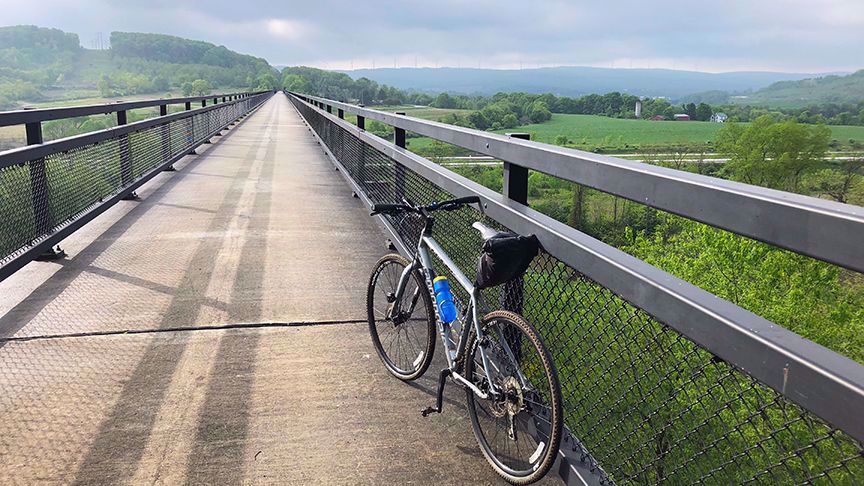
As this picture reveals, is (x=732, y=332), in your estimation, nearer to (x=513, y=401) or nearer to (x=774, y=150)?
(x=513, y=401)

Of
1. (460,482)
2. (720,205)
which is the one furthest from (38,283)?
(720,205)

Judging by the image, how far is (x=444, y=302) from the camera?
3.20 m

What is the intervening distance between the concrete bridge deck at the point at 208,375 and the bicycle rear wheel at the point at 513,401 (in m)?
0.14

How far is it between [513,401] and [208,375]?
178 cm

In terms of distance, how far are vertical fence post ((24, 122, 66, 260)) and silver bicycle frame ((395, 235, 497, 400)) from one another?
3689 mm

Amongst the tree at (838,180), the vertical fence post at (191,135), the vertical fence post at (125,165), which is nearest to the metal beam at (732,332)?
the vertical fence post at (125,165)

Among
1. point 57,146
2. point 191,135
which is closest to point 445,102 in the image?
point 191,135

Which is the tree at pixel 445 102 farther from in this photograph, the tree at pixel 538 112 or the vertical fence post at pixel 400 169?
the vertical fence post at pixel 400 169

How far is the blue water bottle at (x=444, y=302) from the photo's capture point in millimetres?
3182

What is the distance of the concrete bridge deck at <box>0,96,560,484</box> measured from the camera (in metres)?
2.87

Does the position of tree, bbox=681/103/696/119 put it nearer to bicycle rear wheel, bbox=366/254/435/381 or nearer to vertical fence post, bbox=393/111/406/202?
vertical fence post, bbox=393/111/406/202

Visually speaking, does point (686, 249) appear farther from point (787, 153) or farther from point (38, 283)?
point (38, 283)

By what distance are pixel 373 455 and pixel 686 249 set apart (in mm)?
50493

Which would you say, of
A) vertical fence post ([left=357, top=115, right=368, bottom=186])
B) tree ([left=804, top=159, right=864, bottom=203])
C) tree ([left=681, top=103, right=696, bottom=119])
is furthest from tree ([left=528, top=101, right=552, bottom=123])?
vertical fence post ([left=357, top=115, right=368, bottom=186])
